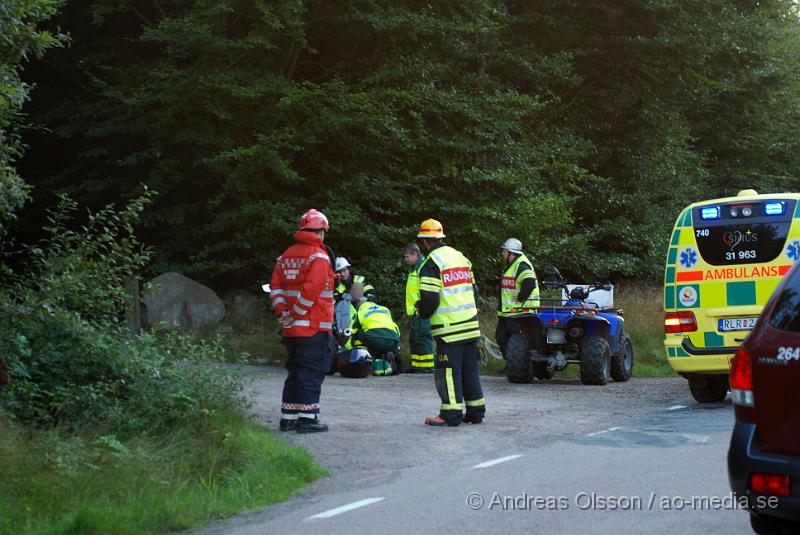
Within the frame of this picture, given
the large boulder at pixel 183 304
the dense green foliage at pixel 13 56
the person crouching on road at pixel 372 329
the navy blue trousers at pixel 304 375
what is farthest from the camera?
the large boulder at pixel 183 304

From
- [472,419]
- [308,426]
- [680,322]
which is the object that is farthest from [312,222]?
[680,322]

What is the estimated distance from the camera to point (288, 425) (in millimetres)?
11633

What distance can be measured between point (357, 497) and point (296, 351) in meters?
3.22

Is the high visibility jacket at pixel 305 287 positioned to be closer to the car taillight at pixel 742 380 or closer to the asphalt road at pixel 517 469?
the asphalt road at pixel 517 469

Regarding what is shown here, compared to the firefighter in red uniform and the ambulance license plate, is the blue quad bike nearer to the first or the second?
the ambulance license plate

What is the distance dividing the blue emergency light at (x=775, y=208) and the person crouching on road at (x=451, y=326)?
380cm

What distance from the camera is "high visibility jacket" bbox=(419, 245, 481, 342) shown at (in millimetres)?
12227

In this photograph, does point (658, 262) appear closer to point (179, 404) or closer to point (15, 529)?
point (179, 404)

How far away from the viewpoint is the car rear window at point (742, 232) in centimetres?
1388

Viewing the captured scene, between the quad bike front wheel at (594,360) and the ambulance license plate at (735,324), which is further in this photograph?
the quad bike front wheel at (594,360)

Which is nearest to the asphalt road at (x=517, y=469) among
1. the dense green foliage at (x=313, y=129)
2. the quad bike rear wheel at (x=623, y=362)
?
the quad bike rear wheel at (x=623, y=362)

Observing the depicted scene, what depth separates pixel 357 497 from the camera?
27.9ft

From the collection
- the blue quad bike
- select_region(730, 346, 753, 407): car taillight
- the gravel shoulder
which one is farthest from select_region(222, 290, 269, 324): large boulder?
select_region(730, 346, 753, 407): car taillight

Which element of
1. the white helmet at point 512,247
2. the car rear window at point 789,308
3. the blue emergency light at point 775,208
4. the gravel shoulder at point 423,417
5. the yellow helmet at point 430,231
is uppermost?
the blue emergency light at point 775,208
